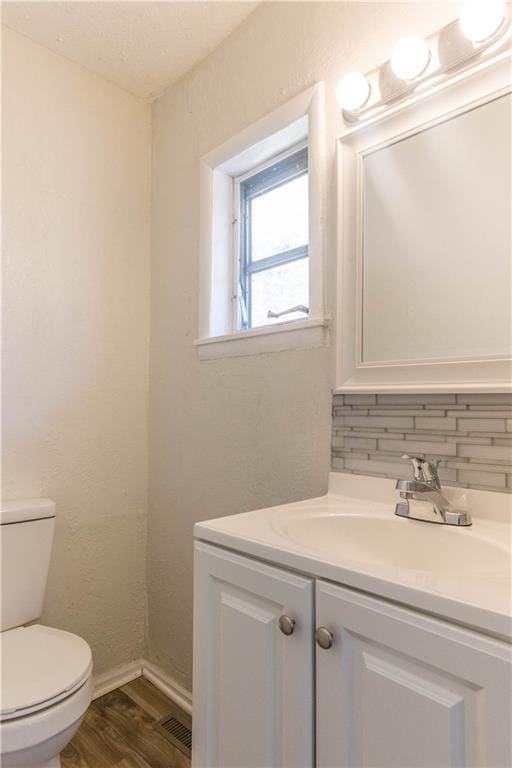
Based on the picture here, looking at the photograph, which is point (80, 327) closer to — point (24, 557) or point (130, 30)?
point (24, 557)

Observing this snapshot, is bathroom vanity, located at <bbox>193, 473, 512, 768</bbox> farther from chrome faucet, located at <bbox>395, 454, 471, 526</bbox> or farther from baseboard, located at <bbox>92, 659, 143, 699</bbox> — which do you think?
baseboard, located at <bbox>92, 659, 143, 699</bbox>

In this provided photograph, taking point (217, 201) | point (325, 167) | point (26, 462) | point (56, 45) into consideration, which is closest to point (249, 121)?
point (217, 201)

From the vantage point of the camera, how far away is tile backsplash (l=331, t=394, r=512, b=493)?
95 cm

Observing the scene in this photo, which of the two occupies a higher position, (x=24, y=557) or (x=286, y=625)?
(x=286, y=625)

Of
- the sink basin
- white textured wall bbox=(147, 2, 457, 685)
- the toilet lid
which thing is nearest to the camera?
the sink basin

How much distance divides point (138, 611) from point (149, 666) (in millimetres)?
212

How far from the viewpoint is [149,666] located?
6.06 ft

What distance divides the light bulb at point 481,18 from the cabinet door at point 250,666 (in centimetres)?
115

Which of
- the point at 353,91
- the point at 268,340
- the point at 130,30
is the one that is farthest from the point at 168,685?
the point at 130,30

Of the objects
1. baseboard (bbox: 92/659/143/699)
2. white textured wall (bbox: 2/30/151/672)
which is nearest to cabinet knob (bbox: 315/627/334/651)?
white textured wall (bbox: 2/30/151/672)

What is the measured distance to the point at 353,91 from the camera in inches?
46.0

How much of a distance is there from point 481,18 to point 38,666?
6.05ft

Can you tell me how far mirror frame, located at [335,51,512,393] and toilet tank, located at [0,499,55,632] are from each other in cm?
106

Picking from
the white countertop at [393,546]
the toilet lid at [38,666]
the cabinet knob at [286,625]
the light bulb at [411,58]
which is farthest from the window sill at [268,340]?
the toilet lid at [38,666]
